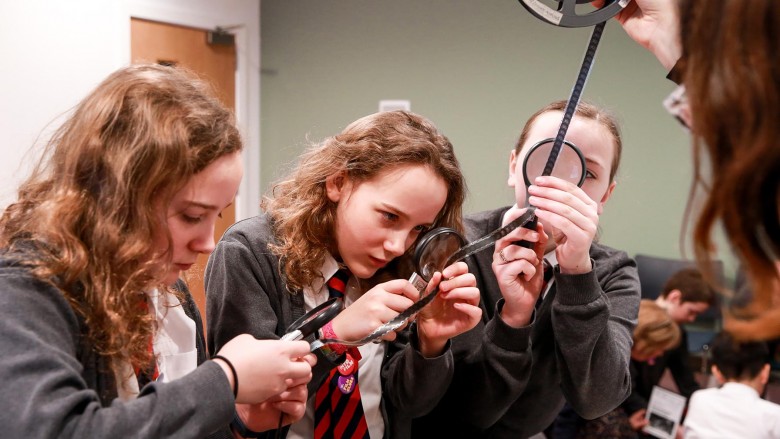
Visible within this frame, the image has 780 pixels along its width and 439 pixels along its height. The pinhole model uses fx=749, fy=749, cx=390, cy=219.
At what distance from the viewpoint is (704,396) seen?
A: 2.87 metres

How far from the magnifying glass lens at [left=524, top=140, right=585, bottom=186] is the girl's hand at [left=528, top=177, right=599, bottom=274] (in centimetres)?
6

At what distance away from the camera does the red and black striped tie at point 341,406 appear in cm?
141

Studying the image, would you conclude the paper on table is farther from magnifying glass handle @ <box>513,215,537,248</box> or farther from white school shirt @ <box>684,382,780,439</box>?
magnifying glass handle @ <box>513,215,537,248</box>

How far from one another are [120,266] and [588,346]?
849mm

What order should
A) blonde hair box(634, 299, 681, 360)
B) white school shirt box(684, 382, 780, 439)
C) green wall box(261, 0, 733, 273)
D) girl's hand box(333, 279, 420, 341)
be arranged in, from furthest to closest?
green wall box(261, 0, 733, 273) → blonde hair box(634, 299, 681, 360) → white school shirt box(684, 382, 780, 439) → girl's hand box(333, 279, 420, 341)

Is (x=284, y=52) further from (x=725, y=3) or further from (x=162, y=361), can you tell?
(x=725, y=3)

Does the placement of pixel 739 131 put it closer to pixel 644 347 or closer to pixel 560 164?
pixel 560 164

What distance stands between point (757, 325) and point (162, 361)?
0.89m

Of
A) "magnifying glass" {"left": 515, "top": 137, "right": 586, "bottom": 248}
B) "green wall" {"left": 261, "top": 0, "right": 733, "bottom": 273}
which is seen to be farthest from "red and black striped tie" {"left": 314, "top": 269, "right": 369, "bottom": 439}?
"green wall" {"left": 261, "top": 0, "right": 733, "bottom": 273}

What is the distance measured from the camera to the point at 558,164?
4.79 feet

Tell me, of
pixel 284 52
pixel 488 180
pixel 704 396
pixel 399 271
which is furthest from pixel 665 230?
pixel 399 271

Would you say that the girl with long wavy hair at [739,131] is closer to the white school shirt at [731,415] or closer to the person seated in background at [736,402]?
the person seated in background at [736,402]

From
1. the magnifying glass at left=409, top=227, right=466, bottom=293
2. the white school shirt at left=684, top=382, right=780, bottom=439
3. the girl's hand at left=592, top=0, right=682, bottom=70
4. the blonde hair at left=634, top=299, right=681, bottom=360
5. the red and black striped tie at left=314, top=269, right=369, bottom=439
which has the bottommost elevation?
the white school shirt at left=684, top=382, right=780, bottom=439

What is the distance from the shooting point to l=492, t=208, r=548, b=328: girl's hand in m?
1.47
